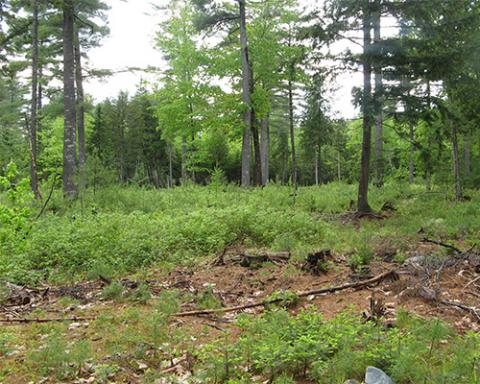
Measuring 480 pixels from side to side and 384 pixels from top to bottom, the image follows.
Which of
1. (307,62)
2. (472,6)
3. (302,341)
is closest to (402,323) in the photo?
(302,341)

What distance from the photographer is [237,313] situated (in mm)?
5793

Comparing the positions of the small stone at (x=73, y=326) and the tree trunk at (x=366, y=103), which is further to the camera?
the tree trunk at (x=366, y=103)

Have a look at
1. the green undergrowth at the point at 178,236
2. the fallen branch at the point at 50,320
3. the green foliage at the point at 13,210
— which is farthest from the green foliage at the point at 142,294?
the green foliage at the point at 13,210

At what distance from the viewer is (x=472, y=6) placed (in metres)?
13.8

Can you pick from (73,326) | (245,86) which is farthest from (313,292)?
(245,86)

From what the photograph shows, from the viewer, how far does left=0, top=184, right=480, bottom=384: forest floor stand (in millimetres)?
4008

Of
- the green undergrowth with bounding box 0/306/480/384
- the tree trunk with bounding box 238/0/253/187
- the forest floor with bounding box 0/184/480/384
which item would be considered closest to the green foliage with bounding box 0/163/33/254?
the forest floor with bounding box 0/184/480/384

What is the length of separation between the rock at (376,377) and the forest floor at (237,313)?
0.11 m

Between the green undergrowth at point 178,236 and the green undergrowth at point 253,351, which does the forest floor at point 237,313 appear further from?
the green undergrowth at point 178,236

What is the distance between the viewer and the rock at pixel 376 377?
3.43 meters

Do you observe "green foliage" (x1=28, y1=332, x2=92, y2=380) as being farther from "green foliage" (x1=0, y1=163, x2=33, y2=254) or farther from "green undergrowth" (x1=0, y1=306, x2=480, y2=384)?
"green foliage" (x1=0, y1=163, x2=33, y2=254)

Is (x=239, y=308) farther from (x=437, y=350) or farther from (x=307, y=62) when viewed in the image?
(x=307, y=62)

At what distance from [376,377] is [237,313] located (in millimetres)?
2601

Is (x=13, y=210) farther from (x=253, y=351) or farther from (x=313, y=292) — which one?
(x=253, y=351)
